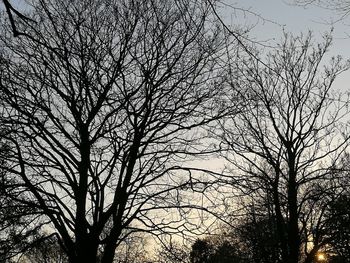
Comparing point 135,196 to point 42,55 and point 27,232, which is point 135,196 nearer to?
point 27,232

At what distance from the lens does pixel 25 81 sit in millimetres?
8836

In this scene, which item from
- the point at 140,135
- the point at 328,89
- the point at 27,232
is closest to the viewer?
the point at 27,232

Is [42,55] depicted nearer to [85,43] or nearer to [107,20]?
[85,43]

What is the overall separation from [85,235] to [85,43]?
382cm

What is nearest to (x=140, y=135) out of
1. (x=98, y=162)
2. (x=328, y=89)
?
(x=98, y=162)

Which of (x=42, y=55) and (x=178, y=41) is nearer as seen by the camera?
(x=42, y=55)

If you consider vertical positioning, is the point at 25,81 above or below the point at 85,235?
above

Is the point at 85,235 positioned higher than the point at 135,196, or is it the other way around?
the point at 135,196

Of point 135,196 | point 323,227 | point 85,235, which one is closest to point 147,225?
point 135,196

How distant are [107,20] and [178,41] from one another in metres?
1.60

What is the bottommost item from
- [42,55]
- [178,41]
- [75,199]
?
[75,199]

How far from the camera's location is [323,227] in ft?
44.5

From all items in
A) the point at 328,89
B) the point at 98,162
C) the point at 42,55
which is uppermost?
the point at 328,89

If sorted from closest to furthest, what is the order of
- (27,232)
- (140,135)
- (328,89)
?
(27,232)
(140,135)
(328,89)
